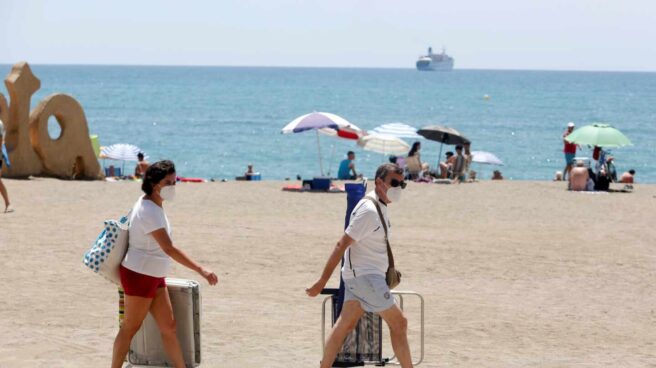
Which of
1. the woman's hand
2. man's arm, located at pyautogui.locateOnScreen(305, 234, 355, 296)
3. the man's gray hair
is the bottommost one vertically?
the woman's hand

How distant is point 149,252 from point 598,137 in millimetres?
17905

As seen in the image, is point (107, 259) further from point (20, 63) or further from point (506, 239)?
point (20, 63)

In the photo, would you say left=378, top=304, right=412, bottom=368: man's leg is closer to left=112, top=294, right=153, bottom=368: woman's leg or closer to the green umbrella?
Result: left=112, top=294, right=153, bottom=368: woman's leg

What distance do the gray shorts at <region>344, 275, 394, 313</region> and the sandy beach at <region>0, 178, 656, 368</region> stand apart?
1.49m

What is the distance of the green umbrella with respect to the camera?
2333 centimetres

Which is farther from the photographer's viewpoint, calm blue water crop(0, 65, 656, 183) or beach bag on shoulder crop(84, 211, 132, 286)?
calm blue water crop(0, 65, 656, 183)

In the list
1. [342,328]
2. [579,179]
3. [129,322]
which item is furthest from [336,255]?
[579,179]

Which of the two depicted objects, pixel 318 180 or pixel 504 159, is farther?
pixel 504 159

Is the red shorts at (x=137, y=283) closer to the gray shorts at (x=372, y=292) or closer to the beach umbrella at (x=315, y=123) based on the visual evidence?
the gray shorts at (x=372, y=292)

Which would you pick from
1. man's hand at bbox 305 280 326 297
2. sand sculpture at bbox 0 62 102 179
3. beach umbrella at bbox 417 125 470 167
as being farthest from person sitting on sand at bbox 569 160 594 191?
man's hand at bbox 305 280 326 297

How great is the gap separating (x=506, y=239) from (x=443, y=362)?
279 inches

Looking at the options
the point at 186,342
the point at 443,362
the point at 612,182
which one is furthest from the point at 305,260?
the point at 612,182

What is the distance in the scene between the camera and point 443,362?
8633 mm

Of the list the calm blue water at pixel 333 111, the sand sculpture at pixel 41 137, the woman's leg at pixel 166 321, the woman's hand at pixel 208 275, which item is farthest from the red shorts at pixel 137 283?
the calm blue water at pixel 333 111
